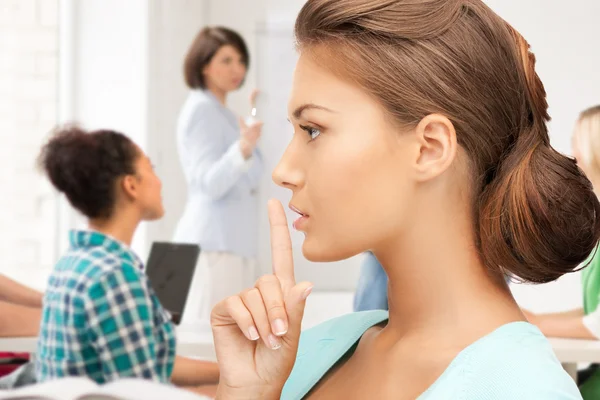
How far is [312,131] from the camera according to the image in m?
0.69

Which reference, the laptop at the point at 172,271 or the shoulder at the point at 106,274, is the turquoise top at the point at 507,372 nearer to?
the shoulder at the point at 106,274

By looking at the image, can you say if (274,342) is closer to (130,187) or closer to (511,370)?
(511,370)

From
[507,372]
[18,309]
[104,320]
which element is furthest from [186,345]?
[507,372]

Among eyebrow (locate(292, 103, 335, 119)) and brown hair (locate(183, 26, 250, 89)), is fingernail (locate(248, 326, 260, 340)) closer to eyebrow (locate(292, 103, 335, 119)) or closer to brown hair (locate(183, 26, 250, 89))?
eyebrow (locate(292, 103, 335, 119))

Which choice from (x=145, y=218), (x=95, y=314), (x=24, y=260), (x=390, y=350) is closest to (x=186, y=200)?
(x=145, y=218)

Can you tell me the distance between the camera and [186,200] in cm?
216

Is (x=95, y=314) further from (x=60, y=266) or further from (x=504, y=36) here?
(x=504, y=36)

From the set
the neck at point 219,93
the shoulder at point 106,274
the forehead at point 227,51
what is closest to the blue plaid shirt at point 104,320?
the shoulder at point 106,274

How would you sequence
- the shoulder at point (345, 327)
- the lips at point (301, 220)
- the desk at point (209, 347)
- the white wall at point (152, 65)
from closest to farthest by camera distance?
1. the lips at point (301, 220)
2. the shoulder at point (345, 327)
3. the desk at point (209, 347)
4. the white wall at point (152, 65)

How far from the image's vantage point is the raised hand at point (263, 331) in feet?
2.19

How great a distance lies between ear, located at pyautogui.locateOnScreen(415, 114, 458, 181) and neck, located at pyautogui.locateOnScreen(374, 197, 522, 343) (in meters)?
0.04

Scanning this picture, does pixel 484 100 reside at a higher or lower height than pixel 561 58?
lower

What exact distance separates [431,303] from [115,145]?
4.31 ft

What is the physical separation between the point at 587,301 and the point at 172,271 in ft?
3.46
